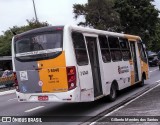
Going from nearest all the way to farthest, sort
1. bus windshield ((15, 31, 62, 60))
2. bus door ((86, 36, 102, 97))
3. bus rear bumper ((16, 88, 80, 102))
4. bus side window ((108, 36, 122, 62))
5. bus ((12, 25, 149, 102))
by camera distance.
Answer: bus rear bumper ((16, 88, 80, 102)) < bus ((12, 25, 149, 102)) < bus windshield ((15, 31, 62, 60)) < bus door ((86, 36, 102, 97)) < bus side window ((108, 36, 122, 62))

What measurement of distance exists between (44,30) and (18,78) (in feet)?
5.85

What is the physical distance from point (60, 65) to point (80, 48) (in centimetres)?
107

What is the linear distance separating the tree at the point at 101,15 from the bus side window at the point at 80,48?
113 feet

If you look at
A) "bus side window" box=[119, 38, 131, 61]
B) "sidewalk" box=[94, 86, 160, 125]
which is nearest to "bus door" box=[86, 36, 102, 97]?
"sidewalk" box=[94, 86, 160, 125]

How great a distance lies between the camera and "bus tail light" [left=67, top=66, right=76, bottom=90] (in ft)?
36.9

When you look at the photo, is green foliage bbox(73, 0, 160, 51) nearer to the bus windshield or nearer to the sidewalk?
the sidewalk

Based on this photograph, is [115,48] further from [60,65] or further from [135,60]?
[60,65]

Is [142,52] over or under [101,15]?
under

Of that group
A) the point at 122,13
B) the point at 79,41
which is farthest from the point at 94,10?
the point at 79,41

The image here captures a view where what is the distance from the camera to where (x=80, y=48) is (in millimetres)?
12086

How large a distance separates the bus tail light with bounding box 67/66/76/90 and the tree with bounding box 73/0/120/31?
1402 inches

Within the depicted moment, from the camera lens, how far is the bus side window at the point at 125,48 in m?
16.7

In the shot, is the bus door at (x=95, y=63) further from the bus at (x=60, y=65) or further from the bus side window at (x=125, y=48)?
the bus side window at (x=125, y=48)

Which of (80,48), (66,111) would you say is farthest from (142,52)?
(80,48)
